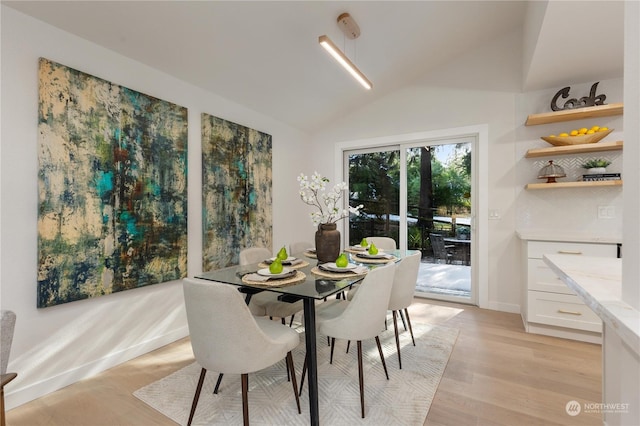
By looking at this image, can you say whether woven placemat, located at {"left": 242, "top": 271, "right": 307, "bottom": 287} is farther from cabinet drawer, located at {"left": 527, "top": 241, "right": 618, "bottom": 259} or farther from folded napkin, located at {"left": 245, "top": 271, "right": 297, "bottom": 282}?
cabinet drawer, located at {"left": 527, "top": 241, "right": 618, "bottom": 259}

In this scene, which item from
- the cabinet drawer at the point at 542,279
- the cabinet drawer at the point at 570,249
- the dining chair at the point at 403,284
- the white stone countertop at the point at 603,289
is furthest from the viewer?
the cabinet drawer at the point at 542,279

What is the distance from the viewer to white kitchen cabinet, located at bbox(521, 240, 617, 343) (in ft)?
8.52

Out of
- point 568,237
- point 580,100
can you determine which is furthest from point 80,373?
point 580,100

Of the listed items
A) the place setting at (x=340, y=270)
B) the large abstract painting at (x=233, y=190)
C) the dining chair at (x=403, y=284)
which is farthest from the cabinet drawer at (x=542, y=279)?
the large abstract painting at (x=233, y=190)

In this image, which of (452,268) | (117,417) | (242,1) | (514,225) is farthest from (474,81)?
(117,417)

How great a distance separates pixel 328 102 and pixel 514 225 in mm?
2796

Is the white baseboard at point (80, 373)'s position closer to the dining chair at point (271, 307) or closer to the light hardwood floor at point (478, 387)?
the light hardwood floor at point (478, 387)

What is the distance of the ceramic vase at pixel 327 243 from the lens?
7.49 ft

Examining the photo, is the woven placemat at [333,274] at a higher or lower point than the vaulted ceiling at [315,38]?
lower

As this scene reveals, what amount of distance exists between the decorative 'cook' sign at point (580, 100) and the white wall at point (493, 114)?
0.39 m

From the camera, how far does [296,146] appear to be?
4406 mm

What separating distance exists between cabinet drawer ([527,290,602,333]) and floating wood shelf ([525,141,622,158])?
1.43 m

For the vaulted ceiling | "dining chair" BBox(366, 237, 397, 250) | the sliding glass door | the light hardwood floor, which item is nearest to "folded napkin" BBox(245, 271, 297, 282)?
the light hardwood floor

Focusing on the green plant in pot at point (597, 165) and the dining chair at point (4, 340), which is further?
the green plant in pot at point (597, 165)
